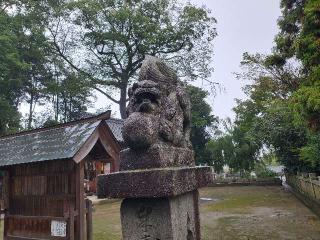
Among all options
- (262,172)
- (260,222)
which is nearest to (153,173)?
(260,222)

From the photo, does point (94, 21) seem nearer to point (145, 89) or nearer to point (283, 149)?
point (283, 149)

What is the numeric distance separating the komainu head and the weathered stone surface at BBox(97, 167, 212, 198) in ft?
1.34

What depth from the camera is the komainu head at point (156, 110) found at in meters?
3.35

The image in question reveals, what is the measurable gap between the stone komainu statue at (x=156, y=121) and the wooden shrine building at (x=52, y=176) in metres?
3.05

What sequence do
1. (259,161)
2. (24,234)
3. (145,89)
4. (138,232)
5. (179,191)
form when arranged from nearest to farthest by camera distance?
(179,191) → (138,232) → (145,89) → (24,234) → (259,161)

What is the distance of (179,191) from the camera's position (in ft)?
10.0

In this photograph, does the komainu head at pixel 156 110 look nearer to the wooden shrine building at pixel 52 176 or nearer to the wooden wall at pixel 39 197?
the wooden shrine building at pixel 52 176

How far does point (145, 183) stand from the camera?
3.01m

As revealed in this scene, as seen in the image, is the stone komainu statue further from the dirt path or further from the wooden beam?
the dirt path

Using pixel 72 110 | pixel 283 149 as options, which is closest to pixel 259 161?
pixel 283 149

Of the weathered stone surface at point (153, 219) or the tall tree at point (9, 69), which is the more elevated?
the tall tree at point (9, 69)

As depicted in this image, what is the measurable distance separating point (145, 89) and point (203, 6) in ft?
86.1

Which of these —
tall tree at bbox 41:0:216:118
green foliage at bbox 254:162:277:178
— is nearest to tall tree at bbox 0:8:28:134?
tall tree at bbox 41:0:216:118

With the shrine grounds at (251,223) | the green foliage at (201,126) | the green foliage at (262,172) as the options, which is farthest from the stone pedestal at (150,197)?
the green foliage at (201,126)
